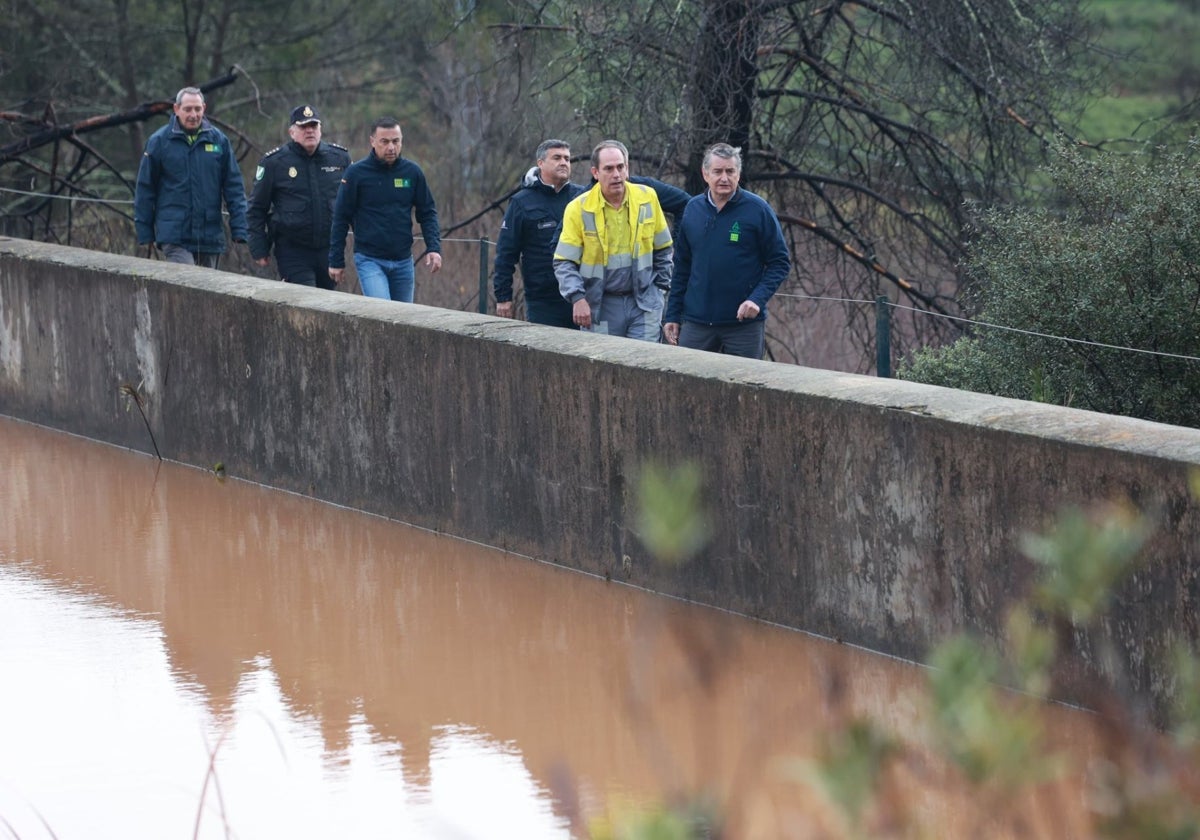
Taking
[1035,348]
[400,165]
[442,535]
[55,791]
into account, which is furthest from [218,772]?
[400,165]

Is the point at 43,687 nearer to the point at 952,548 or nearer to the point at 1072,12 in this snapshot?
the point at 952,548

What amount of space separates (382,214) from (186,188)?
158cm

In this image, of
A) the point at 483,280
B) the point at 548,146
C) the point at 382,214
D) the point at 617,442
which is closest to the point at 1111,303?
the point at 617,442

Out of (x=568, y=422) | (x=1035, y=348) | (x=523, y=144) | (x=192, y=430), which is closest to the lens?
(x=568, y=422)

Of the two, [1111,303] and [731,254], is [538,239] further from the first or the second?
[1111,303]

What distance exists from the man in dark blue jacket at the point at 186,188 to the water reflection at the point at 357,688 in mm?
2951

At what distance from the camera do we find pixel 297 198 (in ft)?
36.9

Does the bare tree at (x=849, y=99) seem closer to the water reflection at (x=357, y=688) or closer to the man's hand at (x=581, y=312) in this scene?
the man's hand at (x=581, y=312)

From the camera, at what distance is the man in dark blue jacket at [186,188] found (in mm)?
11719

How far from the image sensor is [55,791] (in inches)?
223

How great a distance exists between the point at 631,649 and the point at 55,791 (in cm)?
222

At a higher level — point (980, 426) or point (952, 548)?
point (980, 426)

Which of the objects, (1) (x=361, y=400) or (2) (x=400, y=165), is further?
(2) (x=400, y=165)

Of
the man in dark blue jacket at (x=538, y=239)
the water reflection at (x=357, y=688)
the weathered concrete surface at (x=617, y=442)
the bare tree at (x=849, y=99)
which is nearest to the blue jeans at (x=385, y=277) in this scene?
the weathered concrete surface at (x=617, y=442)
